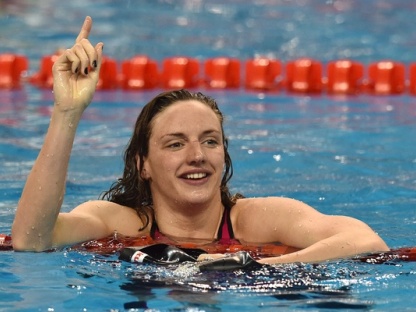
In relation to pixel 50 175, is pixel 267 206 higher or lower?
lower

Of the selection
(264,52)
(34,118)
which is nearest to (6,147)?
(34,118)

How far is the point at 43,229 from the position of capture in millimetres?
3865

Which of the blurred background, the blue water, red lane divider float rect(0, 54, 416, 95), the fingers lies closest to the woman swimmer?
the fingers

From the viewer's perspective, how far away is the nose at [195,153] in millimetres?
4039

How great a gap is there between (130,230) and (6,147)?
11.1 feet

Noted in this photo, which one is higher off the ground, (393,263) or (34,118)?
(34,118)

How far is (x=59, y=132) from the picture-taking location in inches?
148

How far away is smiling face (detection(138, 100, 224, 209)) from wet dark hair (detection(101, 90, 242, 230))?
48 millimetres

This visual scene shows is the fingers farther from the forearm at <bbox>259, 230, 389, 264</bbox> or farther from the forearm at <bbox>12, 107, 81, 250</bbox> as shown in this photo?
the forearm at <bbox>259, 230, 389, 264</bbox>

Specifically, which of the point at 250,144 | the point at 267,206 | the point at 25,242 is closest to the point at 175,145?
the point at 267,206

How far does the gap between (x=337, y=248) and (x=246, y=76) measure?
22.6 feet

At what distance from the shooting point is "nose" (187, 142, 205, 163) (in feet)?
13.3

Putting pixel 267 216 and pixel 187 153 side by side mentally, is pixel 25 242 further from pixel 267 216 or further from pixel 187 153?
pixel 267 216

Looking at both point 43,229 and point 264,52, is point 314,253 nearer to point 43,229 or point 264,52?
point 43,229
